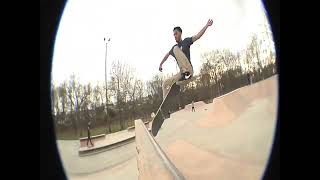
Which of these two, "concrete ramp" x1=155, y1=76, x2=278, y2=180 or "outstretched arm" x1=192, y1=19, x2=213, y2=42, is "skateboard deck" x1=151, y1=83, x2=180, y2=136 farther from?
"outstretched arm" x1=192, y1=19, x2=213, y2=42

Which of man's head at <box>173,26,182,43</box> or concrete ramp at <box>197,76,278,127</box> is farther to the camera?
concrete ramp at <box>197,76,278,127</box>

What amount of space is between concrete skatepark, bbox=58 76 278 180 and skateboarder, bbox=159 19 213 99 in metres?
0.15

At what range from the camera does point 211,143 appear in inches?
76.9

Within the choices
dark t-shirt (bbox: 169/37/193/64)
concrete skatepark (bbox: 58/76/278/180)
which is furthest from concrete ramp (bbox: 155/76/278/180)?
dark t-shirt (bbox: 169/37/193/64)

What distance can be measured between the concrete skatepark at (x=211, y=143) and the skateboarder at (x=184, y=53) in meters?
0.15

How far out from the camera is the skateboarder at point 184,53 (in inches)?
74.2

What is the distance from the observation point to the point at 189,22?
6.23 feet

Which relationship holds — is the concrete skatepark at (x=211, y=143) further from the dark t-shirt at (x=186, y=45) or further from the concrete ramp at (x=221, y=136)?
the dark t-shirt at (x=186, y=45)

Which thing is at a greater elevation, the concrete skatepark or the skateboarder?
the skateboarder

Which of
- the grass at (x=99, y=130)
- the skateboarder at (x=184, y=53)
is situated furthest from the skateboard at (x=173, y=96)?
the grass at (x=99, y=130)

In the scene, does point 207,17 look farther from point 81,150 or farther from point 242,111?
point 81,150

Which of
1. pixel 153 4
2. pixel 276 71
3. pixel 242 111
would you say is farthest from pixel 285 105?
pixel 153 4

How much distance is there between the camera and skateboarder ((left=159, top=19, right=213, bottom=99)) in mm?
1886

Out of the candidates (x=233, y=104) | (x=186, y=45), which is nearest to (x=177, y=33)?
(x=186, y=45)
